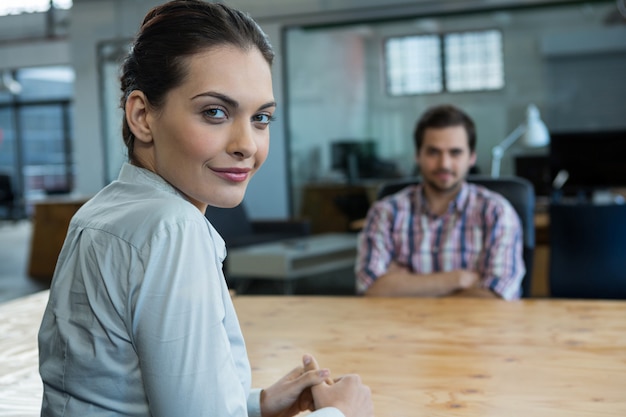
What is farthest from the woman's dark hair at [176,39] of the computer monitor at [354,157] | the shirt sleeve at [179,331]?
the computer monitor at [354,157]

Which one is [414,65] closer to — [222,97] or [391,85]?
[391,85]

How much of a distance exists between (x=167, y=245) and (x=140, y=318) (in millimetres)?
90

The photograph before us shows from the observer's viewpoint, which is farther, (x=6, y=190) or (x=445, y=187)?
(x=6, y=190)

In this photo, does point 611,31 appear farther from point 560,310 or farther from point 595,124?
point 560,310

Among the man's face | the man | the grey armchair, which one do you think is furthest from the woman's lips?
the grey armchair

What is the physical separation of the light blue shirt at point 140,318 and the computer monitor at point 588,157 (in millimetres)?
5324

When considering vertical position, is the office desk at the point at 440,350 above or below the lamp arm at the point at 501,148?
below

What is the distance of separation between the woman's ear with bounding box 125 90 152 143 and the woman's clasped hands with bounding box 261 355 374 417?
0.46 m

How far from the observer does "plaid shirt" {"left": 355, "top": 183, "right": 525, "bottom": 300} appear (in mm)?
2869

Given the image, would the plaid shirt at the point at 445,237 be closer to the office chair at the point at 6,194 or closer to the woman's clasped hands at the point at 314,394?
the woman's clasped hands at the point at 314,394

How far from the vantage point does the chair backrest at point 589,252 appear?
3.55m

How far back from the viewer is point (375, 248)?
2996mm

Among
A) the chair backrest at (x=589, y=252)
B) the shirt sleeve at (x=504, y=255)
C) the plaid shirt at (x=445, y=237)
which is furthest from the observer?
the chair backrest at (x=589, y=252)

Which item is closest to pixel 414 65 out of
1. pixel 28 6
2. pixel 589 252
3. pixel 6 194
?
pixel 589 252
